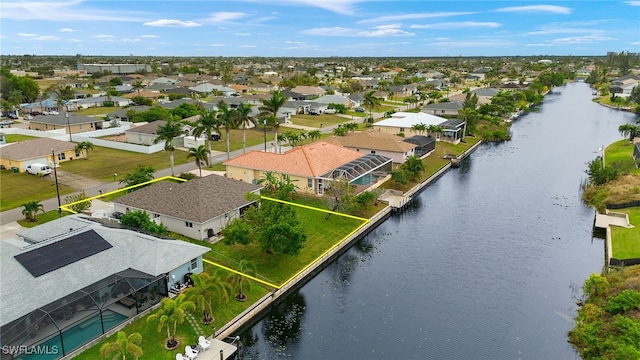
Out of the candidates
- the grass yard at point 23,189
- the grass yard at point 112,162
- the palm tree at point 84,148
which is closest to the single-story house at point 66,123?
the grass yard at point 112,162

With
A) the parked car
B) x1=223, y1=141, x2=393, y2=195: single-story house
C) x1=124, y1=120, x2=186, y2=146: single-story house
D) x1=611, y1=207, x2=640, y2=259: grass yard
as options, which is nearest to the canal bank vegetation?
x1=611, y1=207, x2=640, y2=259: grass yard

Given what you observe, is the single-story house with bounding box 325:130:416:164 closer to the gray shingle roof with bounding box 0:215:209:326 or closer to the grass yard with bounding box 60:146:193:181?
the grass yard with bounding box 60:146:193:181

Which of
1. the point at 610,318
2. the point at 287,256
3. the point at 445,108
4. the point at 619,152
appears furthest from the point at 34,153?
the point at 619,152

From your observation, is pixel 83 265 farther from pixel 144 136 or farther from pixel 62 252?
pixel 144 136

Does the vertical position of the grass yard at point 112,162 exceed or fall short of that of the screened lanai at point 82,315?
it exceeds it

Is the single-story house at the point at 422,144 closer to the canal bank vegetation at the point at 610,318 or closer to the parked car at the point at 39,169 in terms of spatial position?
the canal bank vegetation at the point at 610,318

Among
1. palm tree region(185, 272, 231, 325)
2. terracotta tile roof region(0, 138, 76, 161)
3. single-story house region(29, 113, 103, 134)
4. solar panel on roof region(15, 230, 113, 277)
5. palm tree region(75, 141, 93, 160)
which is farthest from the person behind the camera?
single-story house region(29, 113, 103, 134)
